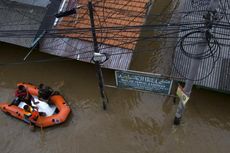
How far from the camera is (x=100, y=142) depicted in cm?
1530

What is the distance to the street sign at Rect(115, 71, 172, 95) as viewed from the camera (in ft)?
45.3

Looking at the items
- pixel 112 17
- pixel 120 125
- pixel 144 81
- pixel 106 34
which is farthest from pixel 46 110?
pixel 112 17

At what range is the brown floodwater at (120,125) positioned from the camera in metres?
15.1

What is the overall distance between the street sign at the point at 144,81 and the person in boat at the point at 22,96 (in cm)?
410

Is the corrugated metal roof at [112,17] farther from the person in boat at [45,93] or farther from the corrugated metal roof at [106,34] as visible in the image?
the person in boat at [45,93]

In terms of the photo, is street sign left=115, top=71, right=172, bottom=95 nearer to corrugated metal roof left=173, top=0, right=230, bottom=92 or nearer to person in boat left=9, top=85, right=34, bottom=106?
corrugated metal roof left=173, top=0, right=230, bottom=92

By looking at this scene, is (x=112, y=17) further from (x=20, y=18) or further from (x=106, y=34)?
(x=20, y=18)

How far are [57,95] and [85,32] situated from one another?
9.66ft

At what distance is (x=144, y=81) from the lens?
46.0 feet

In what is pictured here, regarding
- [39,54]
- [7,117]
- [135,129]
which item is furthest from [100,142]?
[39,54]

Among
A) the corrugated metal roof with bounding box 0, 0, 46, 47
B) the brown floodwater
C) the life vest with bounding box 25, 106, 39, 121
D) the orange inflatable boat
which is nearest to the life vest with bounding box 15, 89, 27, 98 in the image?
the orange inflatable boat

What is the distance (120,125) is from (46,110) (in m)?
3.19

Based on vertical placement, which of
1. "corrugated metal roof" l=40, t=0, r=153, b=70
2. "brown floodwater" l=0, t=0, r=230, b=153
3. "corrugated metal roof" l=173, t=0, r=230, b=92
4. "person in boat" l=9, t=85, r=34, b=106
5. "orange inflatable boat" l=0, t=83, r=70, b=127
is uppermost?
"corrugated metal roof" l=40, t=0, r=153, b=70

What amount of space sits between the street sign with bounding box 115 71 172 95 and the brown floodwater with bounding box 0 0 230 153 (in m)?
1.93
